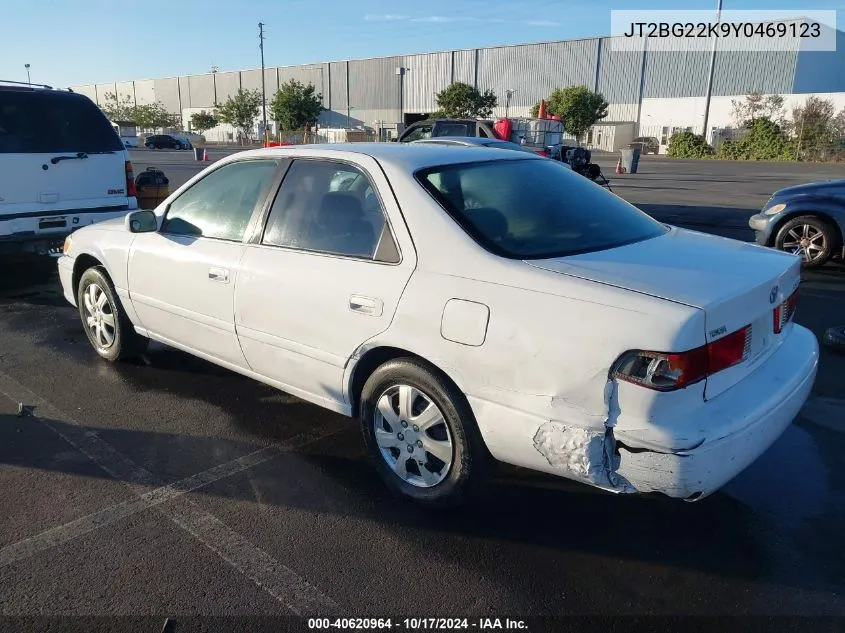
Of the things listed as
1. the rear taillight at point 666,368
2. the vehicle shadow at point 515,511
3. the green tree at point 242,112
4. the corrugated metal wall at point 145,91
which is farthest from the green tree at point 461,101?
the corrugated metal wall at point 145,91

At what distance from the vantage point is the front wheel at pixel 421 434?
298 centimetres

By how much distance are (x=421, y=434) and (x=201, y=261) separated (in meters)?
1.81

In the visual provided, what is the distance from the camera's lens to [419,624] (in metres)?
2.53

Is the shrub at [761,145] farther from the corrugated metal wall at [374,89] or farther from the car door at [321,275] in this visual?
the car door at [321,275]

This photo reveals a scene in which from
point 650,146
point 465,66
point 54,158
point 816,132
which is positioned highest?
point 465,66

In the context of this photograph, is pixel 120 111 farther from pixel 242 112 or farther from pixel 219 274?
pixel 219 274

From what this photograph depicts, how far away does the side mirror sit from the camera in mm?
4359

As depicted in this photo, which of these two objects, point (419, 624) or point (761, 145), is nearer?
point (419, 624)

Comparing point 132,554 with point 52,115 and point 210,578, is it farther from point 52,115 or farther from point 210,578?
point 52,115

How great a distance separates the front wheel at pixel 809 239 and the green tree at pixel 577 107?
1906 inches

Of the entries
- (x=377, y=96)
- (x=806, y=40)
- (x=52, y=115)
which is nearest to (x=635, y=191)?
(x=52, y=115)

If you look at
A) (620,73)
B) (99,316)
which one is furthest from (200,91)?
(99,316)

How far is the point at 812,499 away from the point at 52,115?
7.52m

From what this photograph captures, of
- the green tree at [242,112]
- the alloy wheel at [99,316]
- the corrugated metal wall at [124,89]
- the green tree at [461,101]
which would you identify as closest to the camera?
the alloy wheel at [99,316]
